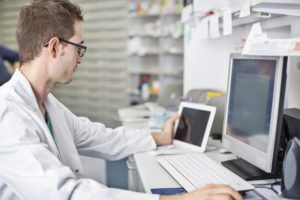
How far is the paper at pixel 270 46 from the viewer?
99cm

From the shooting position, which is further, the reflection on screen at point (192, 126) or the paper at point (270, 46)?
the reflection on screen at point (192, 126)

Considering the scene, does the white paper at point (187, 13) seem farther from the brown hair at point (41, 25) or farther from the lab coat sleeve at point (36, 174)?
the lab coat sleeve at point (36, 174)

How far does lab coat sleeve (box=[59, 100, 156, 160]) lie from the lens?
5.10 ft

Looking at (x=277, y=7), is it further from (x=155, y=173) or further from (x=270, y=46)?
(x=155, y=173)

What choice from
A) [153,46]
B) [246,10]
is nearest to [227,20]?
[246,10]

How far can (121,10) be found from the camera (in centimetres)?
533

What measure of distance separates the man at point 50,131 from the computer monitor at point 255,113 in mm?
299

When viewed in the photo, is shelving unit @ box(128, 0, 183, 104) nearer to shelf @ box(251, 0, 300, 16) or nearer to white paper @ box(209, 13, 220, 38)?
white paper @ box(209, 13, 220, 38)

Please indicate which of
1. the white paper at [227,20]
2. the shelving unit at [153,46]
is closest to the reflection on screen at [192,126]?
the white paper at [227,20]

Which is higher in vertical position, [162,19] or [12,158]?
[162,19]

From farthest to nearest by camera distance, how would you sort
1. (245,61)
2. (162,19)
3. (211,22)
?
(162,19), (211,22), (245,61)

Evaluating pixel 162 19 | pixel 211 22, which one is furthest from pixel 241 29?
pixel 162 19

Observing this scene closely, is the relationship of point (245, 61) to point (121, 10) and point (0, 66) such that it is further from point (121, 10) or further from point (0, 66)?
point (121, 10)

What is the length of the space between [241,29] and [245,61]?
861mm
